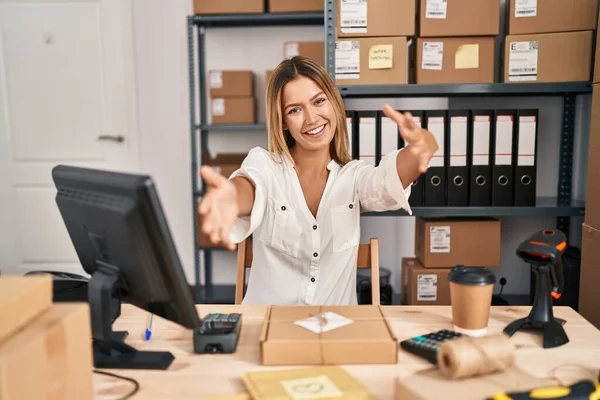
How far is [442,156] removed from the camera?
2.08 metres

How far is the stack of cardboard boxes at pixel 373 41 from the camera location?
1.99 metres

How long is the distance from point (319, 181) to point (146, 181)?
0.88 m

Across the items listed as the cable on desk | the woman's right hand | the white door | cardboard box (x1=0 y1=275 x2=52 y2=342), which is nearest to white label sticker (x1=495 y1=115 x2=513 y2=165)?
the woman's right hand

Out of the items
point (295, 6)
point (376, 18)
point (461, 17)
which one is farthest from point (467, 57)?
point (295, 6)

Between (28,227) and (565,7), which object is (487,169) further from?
(28,227)

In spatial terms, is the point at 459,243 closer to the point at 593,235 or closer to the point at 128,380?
the point at 593,235

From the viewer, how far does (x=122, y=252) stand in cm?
84

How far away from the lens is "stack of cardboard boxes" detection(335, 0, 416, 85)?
1991 millimetres

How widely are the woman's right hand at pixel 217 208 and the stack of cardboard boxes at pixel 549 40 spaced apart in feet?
4.96

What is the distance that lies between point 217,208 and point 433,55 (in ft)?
4.62

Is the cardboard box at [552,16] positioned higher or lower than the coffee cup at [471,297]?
higher

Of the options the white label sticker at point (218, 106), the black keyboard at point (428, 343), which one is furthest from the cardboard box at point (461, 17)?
the black keyboard at point (428, 343)

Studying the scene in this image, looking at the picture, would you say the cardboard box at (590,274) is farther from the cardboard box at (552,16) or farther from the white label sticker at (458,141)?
the cardboard box at (552,16)

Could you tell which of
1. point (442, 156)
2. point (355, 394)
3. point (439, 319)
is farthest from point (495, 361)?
point (442, 156)
